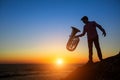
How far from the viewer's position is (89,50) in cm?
1315

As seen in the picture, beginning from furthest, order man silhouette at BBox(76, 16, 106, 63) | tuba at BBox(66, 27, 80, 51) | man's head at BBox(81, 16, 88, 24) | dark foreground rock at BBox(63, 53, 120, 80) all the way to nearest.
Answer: tuba at BBox(66, 27, 80, 51) → man silhouette at BBox(76, 16, 106, 63) → man's head at BBox(81, 16, 88, 24) → dark foreground rock at BBox(63, 53, 120, 80)

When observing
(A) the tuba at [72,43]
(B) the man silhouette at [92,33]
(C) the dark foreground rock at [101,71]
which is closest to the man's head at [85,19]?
(B) the man silhouette at [92,33]

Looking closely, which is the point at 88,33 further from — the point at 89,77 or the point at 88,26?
the point at 89,77

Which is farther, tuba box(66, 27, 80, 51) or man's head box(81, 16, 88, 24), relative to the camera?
tuba box(66, 27, 80, 51)

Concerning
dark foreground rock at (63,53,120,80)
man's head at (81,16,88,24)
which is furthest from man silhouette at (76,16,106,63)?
dark foreground rock at (63,53,120,80)

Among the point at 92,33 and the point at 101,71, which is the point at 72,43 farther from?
the point at 101,71

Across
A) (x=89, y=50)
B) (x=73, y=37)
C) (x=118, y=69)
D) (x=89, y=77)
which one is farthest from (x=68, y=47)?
(x=118, y=69)

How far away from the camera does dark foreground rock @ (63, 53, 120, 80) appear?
11.5m

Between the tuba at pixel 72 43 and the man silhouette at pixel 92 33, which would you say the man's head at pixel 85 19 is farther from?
the tuba at pixel 72 43

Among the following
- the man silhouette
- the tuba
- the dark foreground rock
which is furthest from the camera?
the tuba

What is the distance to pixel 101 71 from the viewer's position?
12.2m

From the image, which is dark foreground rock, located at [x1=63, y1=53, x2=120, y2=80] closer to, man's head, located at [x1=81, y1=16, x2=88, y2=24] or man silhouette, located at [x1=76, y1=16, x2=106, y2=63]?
man silhouette, located at [x1=76, y1=16, x2=106, y2=63]

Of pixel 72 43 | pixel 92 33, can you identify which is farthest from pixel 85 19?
pixel 72 43

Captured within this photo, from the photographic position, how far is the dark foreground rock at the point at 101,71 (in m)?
11.5
